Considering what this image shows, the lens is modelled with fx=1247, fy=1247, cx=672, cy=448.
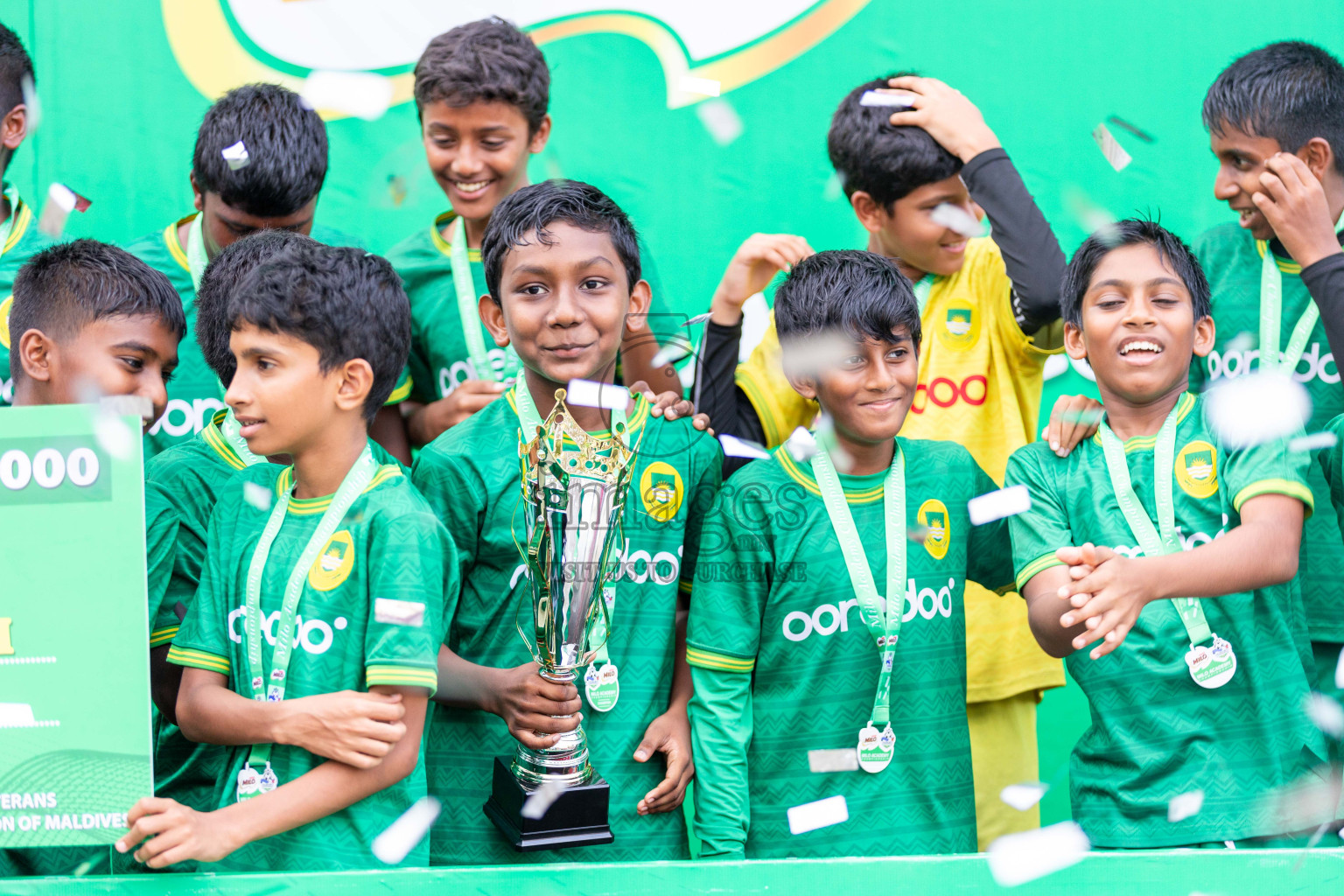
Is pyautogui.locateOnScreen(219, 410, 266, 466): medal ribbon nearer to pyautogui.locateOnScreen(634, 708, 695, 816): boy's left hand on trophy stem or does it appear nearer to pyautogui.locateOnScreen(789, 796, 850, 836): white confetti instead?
pyautogui.locateOnScreen(634, 708, 695, 816): boy's left hand on trophy stem

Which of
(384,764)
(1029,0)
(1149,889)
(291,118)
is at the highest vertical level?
(1029,0)

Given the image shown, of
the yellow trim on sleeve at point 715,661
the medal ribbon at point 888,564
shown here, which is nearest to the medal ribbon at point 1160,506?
the medal ribbon at point 888,564

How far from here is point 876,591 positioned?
2033 millimetres

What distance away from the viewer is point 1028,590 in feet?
6.56

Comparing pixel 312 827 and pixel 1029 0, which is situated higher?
pixel 1029 0

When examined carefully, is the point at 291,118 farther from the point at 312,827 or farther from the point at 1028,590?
the point at 1028,590

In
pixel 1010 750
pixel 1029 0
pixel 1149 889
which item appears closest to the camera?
pixel 1149 889

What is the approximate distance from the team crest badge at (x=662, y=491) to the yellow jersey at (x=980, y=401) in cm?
47

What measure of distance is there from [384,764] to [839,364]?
3.13ft

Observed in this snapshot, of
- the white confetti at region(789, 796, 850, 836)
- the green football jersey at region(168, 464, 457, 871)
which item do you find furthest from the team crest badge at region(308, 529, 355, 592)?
the white confetti at region(789, 796, 850, 836)

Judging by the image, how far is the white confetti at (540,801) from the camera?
1.76m

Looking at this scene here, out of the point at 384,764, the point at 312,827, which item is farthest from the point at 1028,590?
the point at 312,827

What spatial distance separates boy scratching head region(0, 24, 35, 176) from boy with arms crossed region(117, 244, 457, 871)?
1.36 m

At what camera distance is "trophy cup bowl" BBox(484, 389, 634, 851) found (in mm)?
1781
